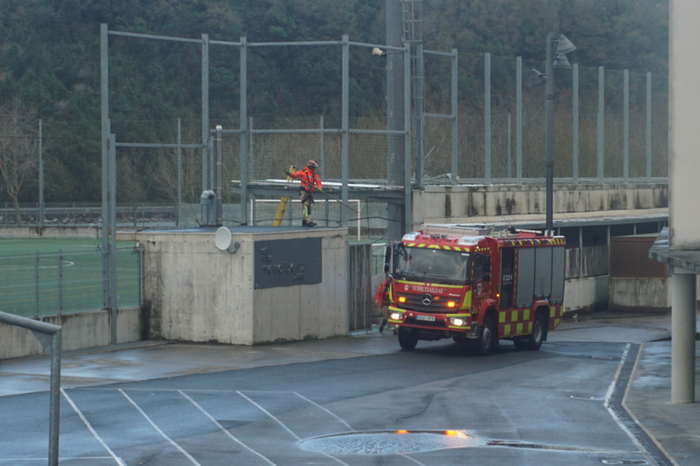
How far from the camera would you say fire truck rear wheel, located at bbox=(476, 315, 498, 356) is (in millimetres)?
22297

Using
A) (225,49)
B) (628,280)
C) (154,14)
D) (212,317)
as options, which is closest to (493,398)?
(212,317)

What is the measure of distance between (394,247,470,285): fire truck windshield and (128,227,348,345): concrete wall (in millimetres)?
2616

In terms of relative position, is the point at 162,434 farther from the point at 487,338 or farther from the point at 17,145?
the point at 17,145

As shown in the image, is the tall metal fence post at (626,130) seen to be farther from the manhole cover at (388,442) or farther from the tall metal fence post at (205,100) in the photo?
the manhole cover at (388,442)

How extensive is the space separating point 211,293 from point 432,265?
15.9ft

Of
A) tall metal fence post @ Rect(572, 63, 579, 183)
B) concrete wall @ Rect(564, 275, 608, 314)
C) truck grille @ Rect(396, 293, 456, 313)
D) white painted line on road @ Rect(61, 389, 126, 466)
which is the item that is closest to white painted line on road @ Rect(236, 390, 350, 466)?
white painted line on road @ Rect(61, 389, 126, 466)

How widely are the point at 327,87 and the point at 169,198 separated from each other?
1401 centimetres

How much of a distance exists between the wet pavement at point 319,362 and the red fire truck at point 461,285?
3.25 feet

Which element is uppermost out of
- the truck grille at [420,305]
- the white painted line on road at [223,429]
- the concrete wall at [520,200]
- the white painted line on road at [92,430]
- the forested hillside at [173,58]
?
the forested hillside at [173,58]

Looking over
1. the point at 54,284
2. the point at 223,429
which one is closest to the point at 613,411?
the point at 223,429

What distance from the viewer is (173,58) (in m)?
39.5

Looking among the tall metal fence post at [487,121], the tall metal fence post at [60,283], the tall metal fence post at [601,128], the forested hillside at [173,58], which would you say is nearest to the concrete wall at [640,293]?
the tall metal fence post at [601,128]

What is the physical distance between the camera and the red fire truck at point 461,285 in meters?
21.8

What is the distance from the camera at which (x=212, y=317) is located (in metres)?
Result: 22.2
